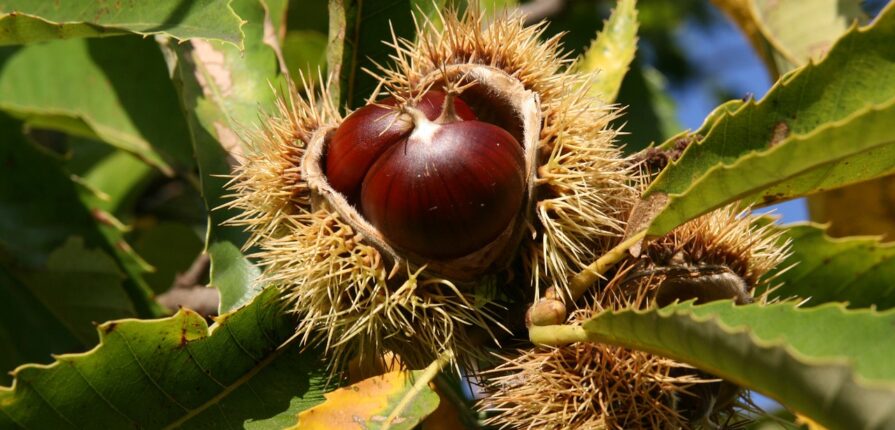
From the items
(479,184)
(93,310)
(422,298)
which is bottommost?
(93,310)

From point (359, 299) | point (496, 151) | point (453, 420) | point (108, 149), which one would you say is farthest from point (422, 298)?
point (108, 149)

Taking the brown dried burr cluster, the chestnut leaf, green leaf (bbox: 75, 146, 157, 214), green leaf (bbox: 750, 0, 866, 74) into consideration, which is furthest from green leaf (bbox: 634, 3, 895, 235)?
green leaf (bbox: 75, 146, 157, 214)

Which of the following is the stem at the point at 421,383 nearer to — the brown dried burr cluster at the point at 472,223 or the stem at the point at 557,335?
the brown dried burr cluster at the point at 472,223

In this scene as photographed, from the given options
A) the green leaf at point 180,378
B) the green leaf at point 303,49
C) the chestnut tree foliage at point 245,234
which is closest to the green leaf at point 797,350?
the chestnut tree foliage at point 245,234

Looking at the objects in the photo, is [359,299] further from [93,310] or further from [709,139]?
[93,310]

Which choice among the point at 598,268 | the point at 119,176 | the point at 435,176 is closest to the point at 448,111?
the point at 435,176

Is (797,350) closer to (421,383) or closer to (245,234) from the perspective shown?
(421,383)
